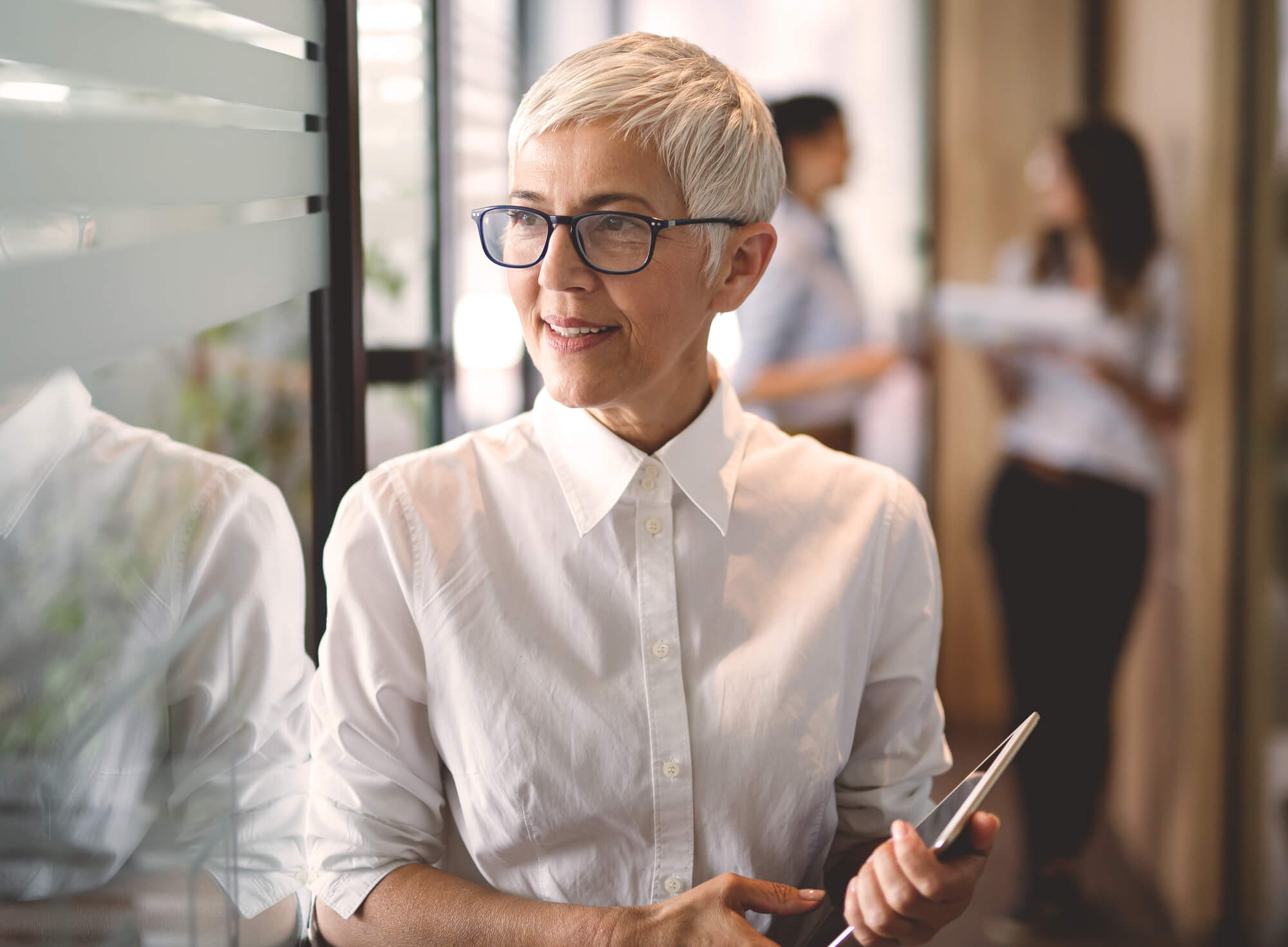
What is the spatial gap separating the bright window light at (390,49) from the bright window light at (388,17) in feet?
0.04

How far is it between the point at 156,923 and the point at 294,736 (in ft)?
1.03

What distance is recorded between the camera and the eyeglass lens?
106cm

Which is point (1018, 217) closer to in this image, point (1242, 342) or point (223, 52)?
point (1242, 342)

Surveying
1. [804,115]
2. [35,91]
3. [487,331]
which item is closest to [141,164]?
[35,91]

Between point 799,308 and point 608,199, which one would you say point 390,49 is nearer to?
point 608,199

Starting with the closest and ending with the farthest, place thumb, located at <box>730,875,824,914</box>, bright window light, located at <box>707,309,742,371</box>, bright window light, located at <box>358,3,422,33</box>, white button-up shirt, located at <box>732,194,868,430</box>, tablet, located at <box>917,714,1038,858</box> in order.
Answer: tablet, located at <box>917,714,1038,858</box> < thumb, located at <box>730,875,824,914</box> < bright window light, located at <box>358,3,422,33</box> < white button-up shirt, located at <box>732,194,868,430</box> < bright window light, located at <box>707,309,742,371</box>

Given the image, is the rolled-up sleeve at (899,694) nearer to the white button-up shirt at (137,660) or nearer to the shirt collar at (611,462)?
the shirt collar at (611,462)

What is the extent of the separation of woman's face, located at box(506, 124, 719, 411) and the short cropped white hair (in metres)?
0.01

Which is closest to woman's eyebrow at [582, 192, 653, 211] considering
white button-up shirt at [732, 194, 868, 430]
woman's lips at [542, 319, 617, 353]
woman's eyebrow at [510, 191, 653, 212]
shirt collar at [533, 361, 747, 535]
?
woman's eyebrow at [510, 191, 653, 212]

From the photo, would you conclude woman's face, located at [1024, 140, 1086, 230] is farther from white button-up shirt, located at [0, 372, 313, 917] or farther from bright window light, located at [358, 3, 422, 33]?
white button-up shirt, located at [0, 372, 313, 917]

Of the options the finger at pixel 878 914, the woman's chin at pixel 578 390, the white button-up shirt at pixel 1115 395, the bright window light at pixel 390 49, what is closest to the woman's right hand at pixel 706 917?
the finger at pixel 878 914

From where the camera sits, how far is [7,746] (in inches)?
26.9

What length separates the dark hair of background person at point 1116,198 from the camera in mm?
2842

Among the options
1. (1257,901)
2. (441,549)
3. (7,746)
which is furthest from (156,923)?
(1257,901)
